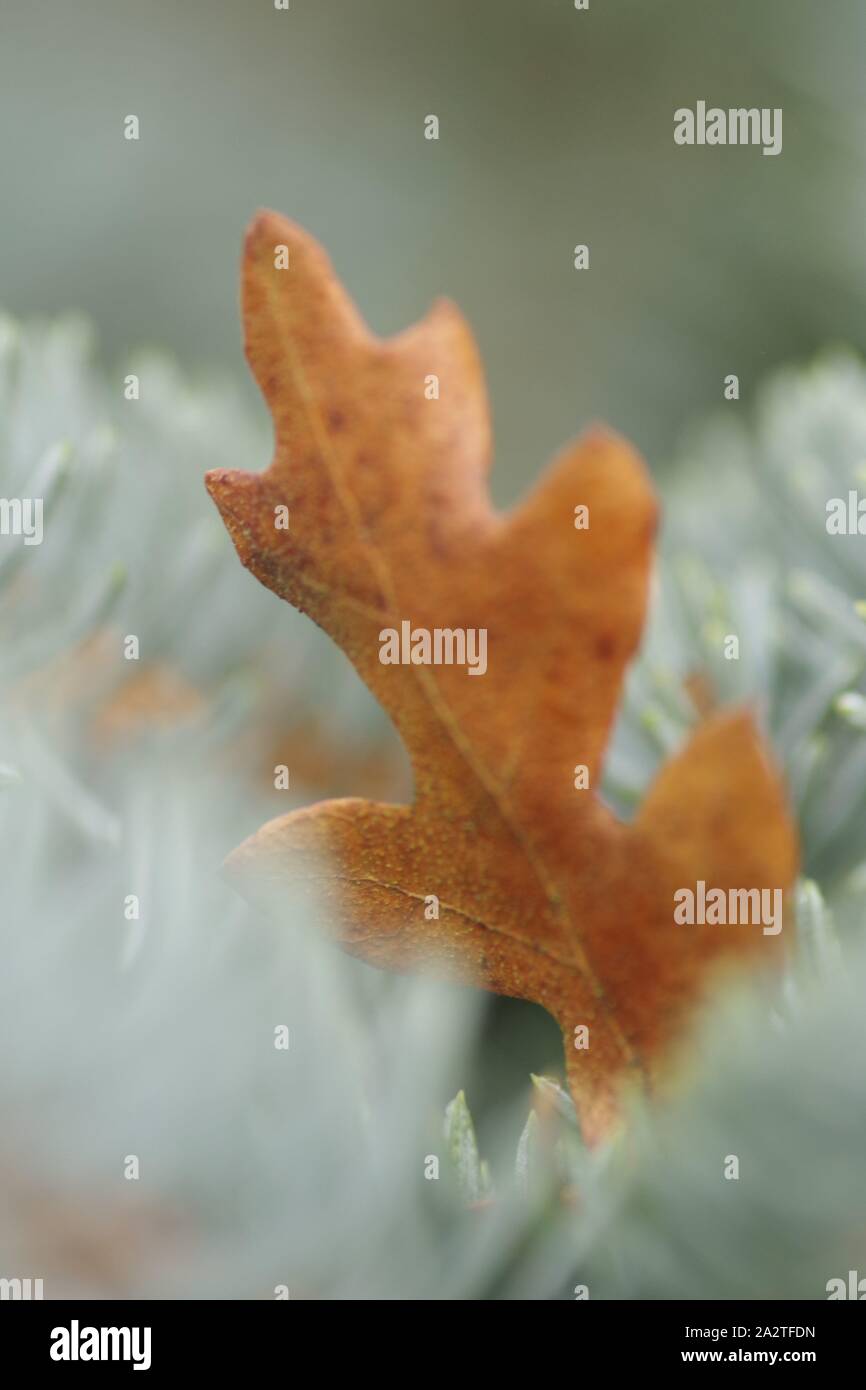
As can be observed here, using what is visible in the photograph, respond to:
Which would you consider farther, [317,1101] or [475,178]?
[475,178]

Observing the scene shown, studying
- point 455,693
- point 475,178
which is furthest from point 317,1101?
point 475,178

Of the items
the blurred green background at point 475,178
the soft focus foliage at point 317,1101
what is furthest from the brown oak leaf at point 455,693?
the blurred green background at point 475,178

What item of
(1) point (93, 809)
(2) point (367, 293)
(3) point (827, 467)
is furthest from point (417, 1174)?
(2) point (367, 293)

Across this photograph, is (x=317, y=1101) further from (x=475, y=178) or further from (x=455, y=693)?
(x=475, y=178)

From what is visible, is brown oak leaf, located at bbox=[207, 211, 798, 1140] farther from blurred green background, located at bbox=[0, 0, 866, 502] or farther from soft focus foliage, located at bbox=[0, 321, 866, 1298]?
blurred green background, located at bbox=[0, 0, 866, 502]

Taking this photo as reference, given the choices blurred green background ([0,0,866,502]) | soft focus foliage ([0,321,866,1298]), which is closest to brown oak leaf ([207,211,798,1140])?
soft focus foliage ([0,321,866,1298])

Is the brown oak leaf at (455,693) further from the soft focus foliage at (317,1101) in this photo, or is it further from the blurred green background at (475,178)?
the blurred green background at (475,178)
